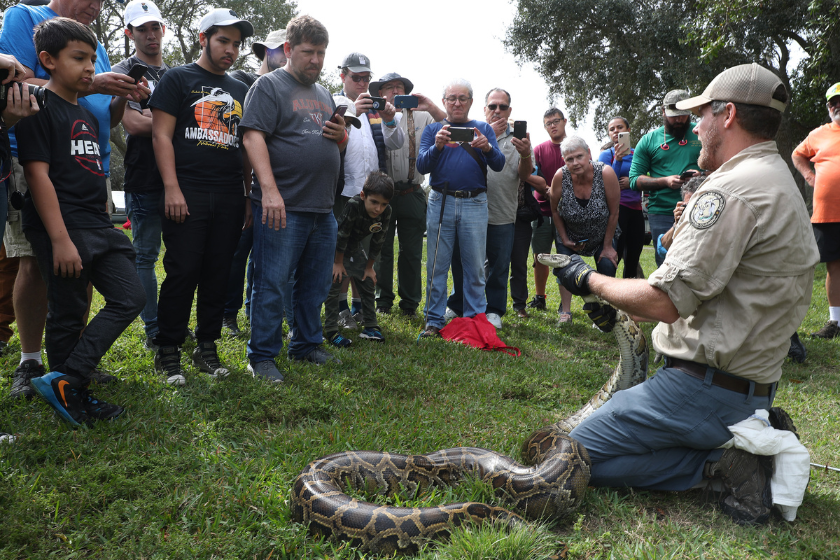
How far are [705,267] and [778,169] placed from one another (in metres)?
0.71

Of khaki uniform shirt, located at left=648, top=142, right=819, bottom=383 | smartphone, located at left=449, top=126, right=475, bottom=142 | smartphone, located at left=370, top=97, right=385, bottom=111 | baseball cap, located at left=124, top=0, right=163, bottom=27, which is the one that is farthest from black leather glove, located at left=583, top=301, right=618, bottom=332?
baseball cap, located at left=124, top=0, right=163, bottom=27

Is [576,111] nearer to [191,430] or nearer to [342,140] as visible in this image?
[342,140]

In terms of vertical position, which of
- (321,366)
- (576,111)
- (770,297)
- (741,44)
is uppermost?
(741,44)

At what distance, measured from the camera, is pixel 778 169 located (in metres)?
3.03

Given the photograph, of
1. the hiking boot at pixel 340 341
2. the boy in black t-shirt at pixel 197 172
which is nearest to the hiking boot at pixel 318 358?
the hiking boot at pixel 340 341

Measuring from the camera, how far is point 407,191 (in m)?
7.34

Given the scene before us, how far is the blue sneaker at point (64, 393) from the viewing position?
345cm

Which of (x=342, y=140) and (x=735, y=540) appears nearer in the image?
(x=735, y=540)

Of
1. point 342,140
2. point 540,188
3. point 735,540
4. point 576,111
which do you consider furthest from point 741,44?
point 735,540

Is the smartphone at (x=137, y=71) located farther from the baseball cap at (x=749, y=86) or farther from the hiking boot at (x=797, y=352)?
the hiking boot at (x=797, y=352)

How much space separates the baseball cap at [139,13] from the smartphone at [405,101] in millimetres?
2678

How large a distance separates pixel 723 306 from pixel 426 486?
196cm

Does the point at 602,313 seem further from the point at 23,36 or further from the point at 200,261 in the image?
the point at 23,36

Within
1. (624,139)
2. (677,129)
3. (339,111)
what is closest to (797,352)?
(677,129)
